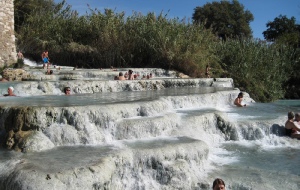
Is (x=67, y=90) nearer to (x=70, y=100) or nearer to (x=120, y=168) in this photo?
(x=70, y=100)

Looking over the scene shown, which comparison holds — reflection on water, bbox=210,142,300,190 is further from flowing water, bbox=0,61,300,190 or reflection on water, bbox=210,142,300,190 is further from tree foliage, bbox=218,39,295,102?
tree foliage, bbox=218,39,295,102

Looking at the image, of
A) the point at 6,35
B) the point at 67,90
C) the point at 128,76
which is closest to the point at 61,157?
the point at 67,90

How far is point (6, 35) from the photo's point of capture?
632 inches

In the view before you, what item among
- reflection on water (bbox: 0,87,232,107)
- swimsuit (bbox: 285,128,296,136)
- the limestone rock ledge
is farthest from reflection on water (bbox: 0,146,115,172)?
swimsuit (bbox: 285,128,296,136)

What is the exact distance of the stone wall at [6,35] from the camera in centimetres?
1583

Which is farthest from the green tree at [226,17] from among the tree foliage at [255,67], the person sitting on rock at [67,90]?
the person sitting on rock at [67,90]

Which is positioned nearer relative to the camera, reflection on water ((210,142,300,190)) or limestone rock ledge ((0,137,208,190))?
limestone rock ledge ((0,137,208,190))

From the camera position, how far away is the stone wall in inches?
623

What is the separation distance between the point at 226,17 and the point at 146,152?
3953 centimetres

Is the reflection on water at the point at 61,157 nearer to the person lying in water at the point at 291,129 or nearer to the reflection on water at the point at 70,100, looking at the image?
the reflection on water at the point at 70,100

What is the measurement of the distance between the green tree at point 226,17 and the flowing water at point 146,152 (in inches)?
1372

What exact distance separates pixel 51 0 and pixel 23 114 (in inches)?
894

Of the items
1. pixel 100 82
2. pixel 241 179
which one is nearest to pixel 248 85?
pixel 100 82

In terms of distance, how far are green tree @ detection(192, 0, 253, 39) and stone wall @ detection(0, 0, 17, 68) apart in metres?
28.7
